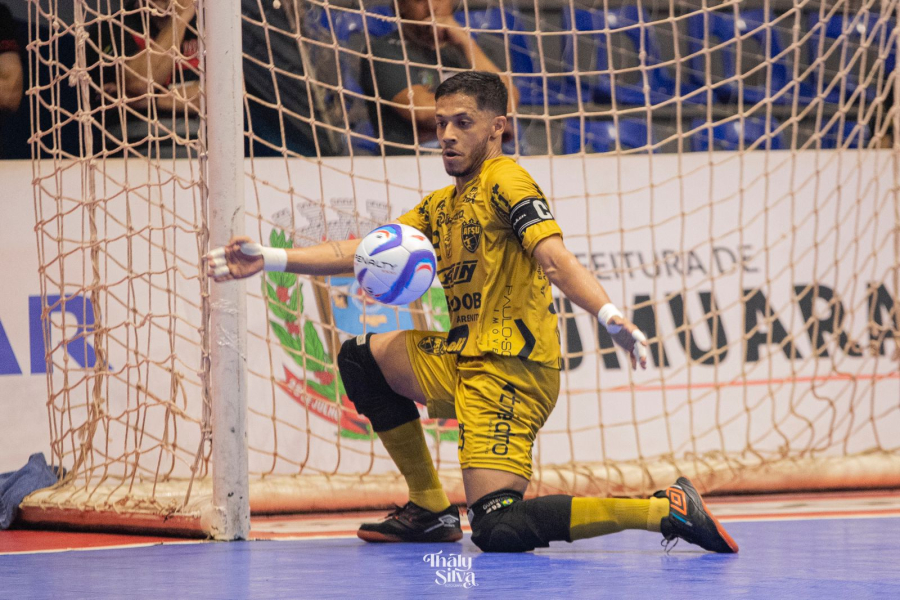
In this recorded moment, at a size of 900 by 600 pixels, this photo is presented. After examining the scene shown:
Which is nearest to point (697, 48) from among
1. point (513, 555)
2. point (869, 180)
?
point (869, 180)

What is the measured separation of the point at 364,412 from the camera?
132 inches

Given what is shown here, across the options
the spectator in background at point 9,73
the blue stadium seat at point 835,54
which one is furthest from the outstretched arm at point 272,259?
the blue stadium seat at point 835,54

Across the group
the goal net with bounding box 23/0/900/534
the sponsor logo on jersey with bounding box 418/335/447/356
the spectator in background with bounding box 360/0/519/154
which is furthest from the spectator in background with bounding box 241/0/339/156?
the sponsor logo on jersey with bounding box 418/335/447/356

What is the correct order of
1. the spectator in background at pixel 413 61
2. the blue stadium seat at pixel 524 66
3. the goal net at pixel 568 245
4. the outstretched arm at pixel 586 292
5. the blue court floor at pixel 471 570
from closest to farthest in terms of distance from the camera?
the blue court floor at pixel 471 570 < the outstretched arm at pixel 586 292 < the goal net at pixel 568 245 < the spectator in background at pixel 413 61 < the blue stadium seat at pixel 524 66

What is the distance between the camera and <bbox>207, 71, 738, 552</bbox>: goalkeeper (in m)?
2.85

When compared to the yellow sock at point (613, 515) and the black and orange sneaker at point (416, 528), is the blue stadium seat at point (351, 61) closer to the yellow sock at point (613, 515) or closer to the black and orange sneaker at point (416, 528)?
the black and orange sneaker at point (416, 528)

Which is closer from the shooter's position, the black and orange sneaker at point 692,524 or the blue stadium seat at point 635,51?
the black and orange sneaker at point 692,524

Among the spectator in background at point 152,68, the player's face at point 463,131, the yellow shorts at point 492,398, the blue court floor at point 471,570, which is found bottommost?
the blue court floor at point 471,570

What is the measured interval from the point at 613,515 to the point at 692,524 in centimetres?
21

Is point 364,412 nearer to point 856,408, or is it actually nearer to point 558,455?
point 558,455

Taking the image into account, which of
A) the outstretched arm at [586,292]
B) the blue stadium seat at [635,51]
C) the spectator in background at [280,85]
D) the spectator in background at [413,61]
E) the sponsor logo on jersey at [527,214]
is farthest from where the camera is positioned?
the blue stadium seat at [635,51]

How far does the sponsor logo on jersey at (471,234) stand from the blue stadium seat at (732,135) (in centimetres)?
311

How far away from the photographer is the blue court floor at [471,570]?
2.21 metres

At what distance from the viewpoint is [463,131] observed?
3133mm
